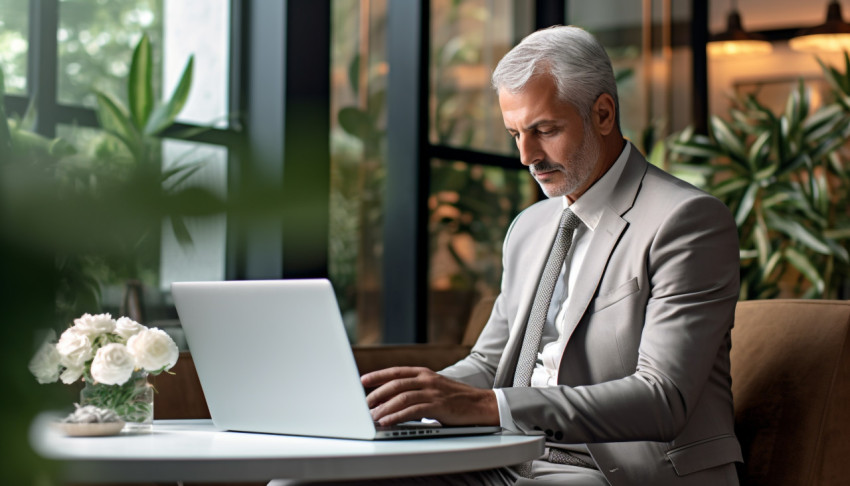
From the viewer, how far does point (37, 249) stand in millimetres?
A: 203

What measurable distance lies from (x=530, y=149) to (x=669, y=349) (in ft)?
1.63

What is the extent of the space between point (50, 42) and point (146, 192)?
13 centimetres

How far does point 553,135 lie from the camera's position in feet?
5.99

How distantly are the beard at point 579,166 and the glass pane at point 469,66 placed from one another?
220 centimetres

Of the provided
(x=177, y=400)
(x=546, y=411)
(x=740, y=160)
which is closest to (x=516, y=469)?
(x=546, y=411)

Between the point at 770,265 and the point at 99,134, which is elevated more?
the point at 99,134

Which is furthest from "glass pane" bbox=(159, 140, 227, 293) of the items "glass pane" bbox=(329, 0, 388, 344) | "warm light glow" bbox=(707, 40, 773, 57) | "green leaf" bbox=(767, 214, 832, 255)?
"warm light glow" bbox=(707, 40, 773, 57)

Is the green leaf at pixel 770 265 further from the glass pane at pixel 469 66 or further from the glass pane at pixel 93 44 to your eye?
the glass pane at pixel 93 44

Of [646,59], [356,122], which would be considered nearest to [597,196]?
[356,122]

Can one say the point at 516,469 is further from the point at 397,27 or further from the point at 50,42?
the point at 397,27

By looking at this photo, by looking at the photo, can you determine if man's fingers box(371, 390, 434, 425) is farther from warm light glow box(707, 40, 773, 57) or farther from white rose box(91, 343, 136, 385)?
warm light glow box(707, 40, 773, 57)

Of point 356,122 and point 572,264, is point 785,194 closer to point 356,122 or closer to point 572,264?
point 356,122

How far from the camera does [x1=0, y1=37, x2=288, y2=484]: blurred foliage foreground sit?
0.65 feet

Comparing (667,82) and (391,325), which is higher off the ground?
(667,82)
